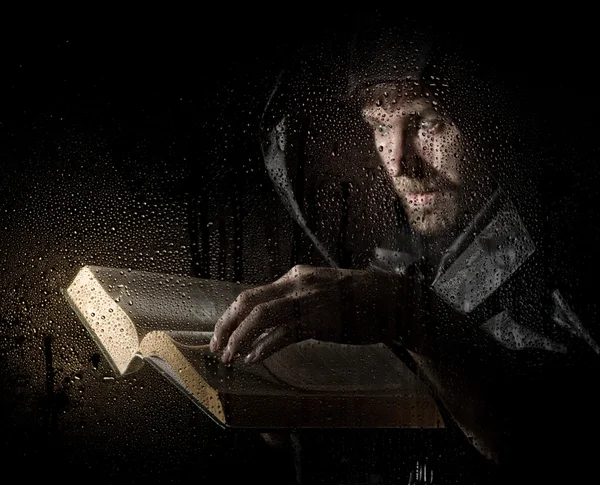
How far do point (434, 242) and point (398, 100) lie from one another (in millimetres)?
170

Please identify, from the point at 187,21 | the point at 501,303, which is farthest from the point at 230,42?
the point at 501,303

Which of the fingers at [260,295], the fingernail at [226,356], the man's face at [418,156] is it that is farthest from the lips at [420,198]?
the fingernail at [226,356]

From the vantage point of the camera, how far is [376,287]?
28.5 inches

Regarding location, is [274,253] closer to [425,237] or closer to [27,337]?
[425,237]

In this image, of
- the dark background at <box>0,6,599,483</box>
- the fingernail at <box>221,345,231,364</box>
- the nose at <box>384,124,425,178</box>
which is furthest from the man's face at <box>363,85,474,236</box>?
the fingernail at <box>221,345,231,364</box>

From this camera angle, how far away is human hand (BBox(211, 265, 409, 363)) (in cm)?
69

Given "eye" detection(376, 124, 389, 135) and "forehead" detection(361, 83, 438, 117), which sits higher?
"forehead" detection(361, 83, 438, 117)

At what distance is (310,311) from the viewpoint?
71cm

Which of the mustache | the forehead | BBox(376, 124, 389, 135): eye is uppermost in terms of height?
the forehead

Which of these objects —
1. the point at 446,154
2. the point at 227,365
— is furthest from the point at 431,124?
the point at 227,365

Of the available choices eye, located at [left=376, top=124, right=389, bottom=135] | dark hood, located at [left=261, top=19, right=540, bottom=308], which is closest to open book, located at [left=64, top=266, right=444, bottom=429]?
dark hood, located at [left=261, top=19, right=540, bottom=308]

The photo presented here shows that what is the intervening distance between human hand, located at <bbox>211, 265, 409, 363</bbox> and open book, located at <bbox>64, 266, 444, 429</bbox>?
0.01 meters

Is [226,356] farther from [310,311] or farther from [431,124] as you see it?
[431,124]

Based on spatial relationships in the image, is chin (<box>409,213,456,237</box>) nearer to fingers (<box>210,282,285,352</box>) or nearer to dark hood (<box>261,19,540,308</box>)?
dark hood (<box>261,19,540,308</box>)
